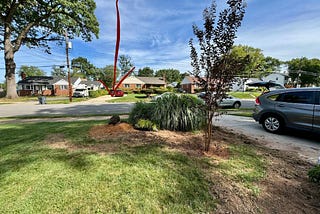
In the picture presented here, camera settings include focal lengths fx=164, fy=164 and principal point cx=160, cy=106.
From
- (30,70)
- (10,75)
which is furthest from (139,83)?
(30,70)

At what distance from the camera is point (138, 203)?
6.55 feet

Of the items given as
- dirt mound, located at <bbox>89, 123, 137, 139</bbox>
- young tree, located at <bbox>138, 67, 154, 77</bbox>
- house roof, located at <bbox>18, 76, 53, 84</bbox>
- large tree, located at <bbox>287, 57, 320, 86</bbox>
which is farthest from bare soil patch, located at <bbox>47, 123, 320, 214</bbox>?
young tree, located at <bbox>138, 67, 154, 77</bbox>

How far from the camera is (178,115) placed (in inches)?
194

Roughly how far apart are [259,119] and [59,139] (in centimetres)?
648

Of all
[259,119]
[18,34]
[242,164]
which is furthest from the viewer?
[18,34]

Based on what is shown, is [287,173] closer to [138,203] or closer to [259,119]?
[138,203]

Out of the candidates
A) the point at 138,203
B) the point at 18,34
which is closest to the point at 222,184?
the point at 138,203

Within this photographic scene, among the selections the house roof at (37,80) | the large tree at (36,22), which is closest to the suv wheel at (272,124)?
the large tree at (36,22)

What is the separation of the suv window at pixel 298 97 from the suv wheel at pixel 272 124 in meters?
0.64

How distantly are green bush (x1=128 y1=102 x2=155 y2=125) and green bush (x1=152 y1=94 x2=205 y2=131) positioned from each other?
0.68 feet

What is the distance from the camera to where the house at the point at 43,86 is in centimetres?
3556

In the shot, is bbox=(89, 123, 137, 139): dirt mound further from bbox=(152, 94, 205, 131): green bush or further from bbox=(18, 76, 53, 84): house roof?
bbox=(18, 76, 53, 84): house roof

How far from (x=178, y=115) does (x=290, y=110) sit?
140 inches

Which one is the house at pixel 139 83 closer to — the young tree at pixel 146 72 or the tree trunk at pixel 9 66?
the tree trunk at pixel 9 66
